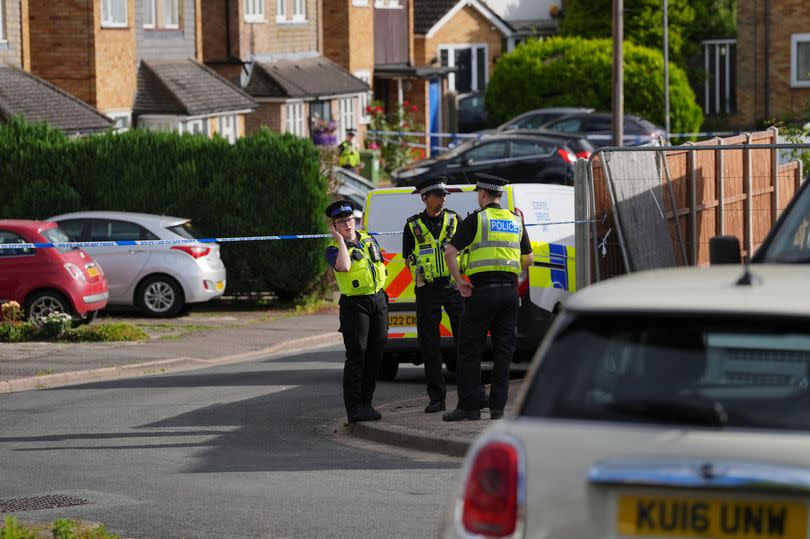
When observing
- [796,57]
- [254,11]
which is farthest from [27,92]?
[796,57]

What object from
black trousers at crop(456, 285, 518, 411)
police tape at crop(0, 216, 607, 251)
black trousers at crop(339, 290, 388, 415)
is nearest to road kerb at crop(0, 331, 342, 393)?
police tape at crop(0, 216, 607, 251)

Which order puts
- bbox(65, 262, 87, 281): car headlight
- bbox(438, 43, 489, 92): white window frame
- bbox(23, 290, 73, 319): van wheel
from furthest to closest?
bbox(438, 43, 489, 92): white window frame < bbox(23, 290, 73, 319): van wheel < bbox(65, 262, 87, 281): car headlight

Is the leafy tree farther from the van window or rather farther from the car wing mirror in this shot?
the car wing mirror

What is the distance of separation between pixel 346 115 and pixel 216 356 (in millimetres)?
25565

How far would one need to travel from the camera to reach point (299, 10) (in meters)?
42.5

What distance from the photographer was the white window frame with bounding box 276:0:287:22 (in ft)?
135

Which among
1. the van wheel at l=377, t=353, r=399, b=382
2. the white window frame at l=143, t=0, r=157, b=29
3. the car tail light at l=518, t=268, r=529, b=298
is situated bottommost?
the van wheel at l=377, t=353, r=399, b=382

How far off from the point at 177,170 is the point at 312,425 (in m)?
12.4

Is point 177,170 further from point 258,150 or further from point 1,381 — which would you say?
point 1,381

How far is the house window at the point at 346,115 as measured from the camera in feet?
144

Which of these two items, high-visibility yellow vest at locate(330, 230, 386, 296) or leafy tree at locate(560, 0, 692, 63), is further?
leafy tree at locate(560, 0, 692, 63)

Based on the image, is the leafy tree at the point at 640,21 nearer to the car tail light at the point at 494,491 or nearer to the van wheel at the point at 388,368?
the van wheel at the point at 388,368

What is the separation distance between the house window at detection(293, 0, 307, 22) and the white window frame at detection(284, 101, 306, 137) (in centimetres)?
250

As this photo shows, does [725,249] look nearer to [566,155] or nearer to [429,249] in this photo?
[429,249]
